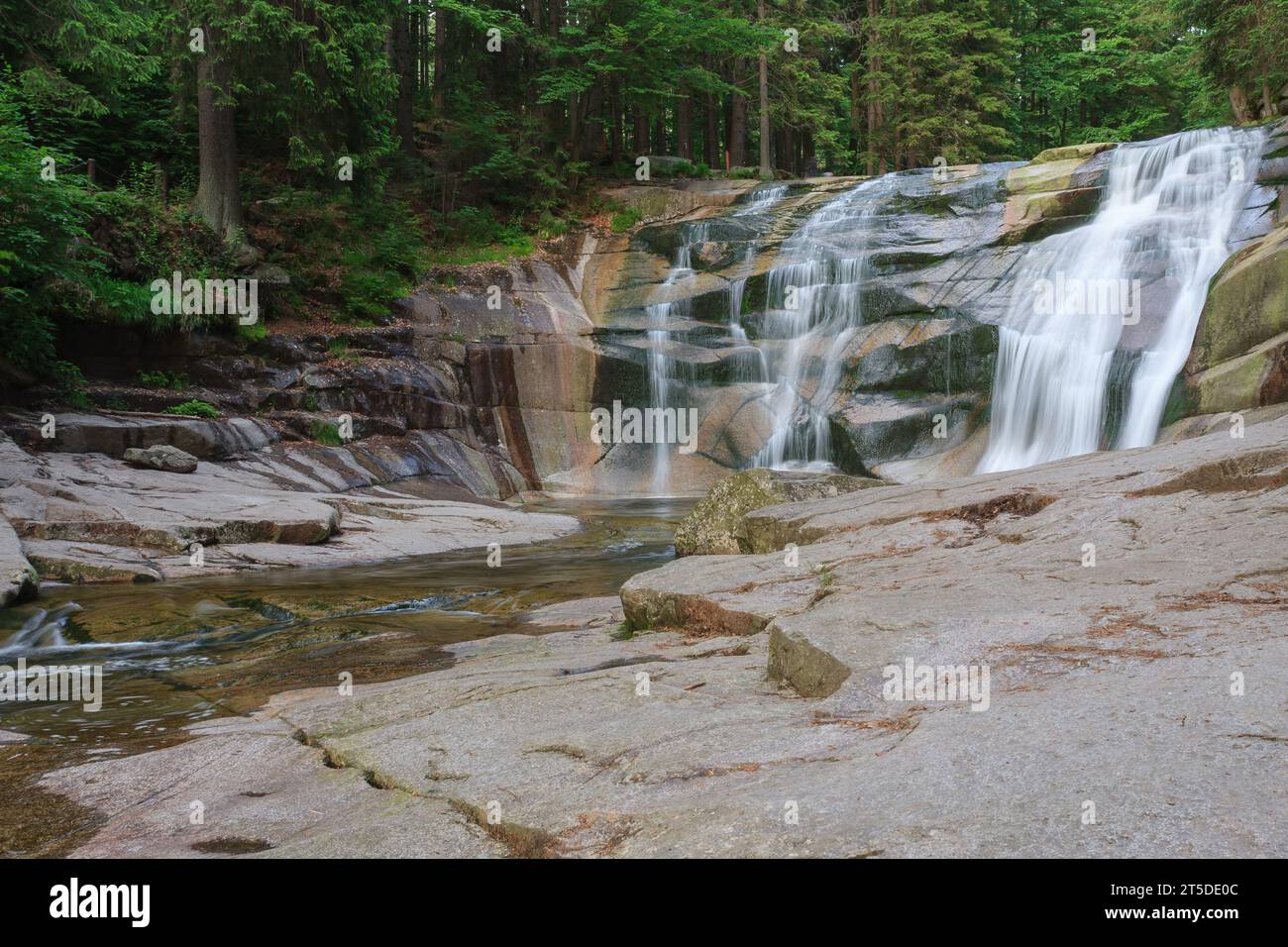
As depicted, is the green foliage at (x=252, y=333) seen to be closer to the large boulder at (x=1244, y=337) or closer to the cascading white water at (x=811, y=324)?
the cascading white water at (x=811, y=324)

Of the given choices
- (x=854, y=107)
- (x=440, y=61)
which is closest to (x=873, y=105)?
(x=854, y=107)

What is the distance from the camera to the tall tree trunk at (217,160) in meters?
19.7

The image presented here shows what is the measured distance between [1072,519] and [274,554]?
9.24 m

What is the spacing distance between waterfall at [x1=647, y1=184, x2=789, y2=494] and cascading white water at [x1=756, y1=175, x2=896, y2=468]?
659 mm

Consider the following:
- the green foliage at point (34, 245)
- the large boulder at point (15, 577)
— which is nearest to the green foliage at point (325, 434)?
the green foliage at point (34, 245)

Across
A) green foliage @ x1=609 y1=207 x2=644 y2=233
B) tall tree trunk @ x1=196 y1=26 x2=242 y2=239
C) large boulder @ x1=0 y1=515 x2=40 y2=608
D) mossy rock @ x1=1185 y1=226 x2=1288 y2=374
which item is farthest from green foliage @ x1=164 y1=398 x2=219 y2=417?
mossy rock @ x1=1185 y1=226 x2=1288 y2=374

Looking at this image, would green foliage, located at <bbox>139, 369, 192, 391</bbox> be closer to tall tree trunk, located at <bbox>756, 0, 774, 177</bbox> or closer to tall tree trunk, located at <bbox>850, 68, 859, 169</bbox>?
tall tree trunk, located at <bbox>756, 0, 774, 177</bbox>

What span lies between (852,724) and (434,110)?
113 ft

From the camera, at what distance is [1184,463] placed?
6.90 meters

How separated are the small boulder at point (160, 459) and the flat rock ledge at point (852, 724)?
9.52 metres

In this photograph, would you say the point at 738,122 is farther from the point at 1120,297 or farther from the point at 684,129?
the point at 1120,297

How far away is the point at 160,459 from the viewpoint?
1433 cm

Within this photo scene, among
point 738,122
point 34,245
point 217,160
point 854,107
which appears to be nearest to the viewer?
point 34,245

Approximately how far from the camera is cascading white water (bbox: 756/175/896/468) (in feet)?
68.2
